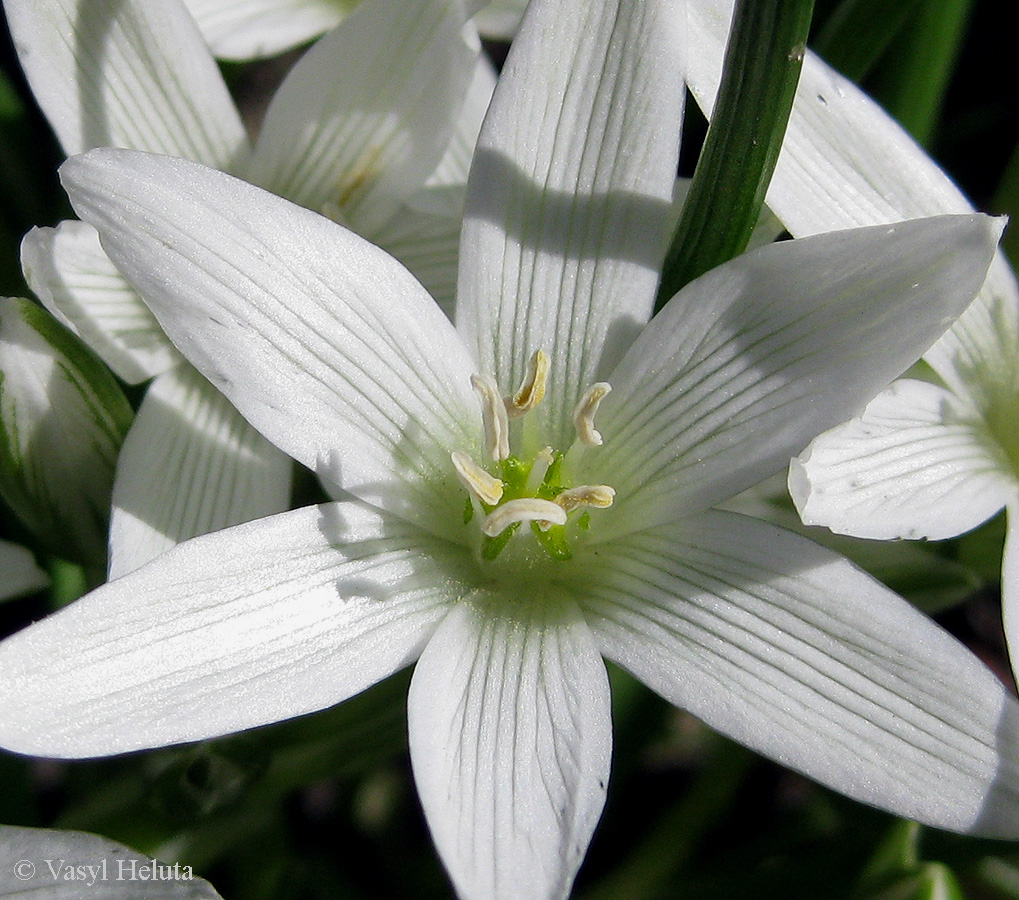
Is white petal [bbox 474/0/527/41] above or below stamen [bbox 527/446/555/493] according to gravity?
above

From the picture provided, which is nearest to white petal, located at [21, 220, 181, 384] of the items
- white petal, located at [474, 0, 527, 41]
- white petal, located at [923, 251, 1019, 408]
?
white petal, located at [474, 0, 527, 41]

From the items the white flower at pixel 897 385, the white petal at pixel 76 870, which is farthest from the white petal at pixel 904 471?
the white petal at pixel 76 870

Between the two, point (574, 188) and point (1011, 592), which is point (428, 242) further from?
point (1011, 592)

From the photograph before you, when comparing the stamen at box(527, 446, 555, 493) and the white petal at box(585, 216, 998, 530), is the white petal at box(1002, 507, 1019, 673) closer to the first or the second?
the white petal at box(585, 216, 998, 530)

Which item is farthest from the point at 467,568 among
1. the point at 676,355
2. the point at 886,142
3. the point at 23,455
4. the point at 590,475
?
the point at 886,142

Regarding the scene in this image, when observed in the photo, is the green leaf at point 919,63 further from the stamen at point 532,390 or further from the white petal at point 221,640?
the white petal at point 221,640

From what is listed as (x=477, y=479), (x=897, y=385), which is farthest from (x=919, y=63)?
(x=477, y=479)
